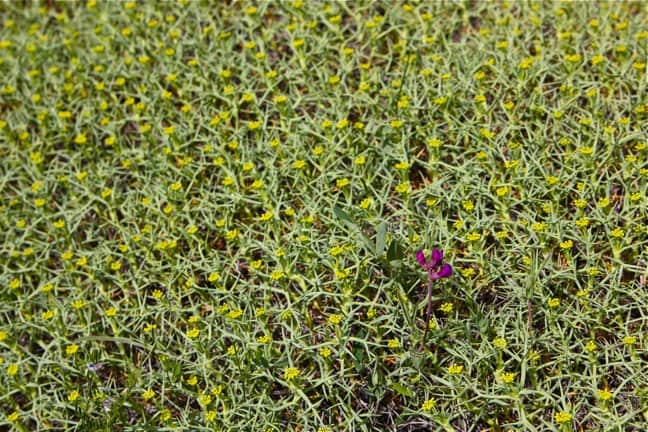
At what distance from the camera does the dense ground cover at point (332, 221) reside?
2.61m

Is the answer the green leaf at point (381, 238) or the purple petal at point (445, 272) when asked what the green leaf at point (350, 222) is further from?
the purple petal at point (445, 272)

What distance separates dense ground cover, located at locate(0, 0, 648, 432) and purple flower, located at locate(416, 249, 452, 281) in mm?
141

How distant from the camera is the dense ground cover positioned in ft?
8.57

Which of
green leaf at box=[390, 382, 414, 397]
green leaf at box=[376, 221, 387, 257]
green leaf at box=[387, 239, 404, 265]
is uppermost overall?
green leaf at box=[376, 221, 387, 257]

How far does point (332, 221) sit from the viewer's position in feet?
9.67

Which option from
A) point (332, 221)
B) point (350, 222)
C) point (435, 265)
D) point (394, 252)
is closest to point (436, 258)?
point (435, 265)

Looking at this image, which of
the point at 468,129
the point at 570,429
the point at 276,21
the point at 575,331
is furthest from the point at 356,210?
the point at 276,21

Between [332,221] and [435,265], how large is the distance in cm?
55

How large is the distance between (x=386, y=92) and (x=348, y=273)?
0.92m

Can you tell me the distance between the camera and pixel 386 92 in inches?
130

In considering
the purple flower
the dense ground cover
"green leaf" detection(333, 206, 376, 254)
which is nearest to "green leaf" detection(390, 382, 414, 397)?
the dense ground cover

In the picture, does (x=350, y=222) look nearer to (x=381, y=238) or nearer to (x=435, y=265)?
(x=381, y=238)

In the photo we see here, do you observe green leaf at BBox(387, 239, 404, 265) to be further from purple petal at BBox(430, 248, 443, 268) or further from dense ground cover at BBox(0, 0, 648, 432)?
purple petal at BBox(430, 248, 443, 268)

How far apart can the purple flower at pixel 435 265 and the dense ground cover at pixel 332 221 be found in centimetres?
14
